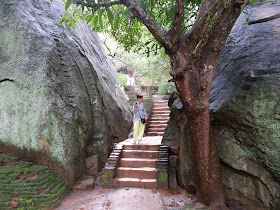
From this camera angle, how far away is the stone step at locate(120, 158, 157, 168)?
5.90 meters

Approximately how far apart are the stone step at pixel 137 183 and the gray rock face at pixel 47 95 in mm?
1165

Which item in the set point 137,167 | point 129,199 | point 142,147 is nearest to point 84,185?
point 129,199

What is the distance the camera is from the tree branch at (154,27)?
3.60 metres

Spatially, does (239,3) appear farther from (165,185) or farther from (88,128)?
(88,128)

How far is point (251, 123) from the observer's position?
355 cm

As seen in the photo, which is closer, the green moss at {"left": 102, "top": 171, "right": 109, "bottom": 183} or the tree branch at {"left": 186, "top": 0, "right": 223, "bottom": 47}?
the tree branch at {"left": 186, "top": 0, "right": 223, "bottom": 47}

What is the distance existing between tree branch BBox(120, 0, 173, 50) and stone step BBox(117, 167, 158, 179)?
142 inches

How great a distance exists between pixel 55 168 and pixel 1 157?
129cm

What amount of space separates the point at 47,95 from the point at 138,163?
329 cm

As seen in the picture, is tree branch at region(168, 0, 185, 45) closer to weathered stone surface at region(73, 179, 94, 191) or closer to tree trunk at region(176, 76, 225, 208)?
tree trunk at region(176, 76, 225, 208)

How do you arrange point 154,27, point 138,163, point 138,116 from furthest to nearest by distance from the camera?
point 138,116 → point 138,163 → point 154,27

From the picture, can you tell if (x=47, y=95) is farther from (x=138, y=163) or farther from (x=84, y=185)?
(x=138, y=163)

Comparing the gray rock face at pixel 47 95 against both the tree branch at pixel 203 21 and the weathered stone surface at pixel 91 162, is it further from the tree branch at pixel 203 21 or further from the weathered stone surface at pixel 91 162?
the tree branch at pixel 203 21

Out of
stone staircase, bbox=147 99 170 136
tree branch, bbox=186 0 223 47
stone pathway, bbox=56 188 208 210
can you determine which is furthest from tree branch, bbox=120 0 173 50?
stone staircase, bbox=147 99 170 136
